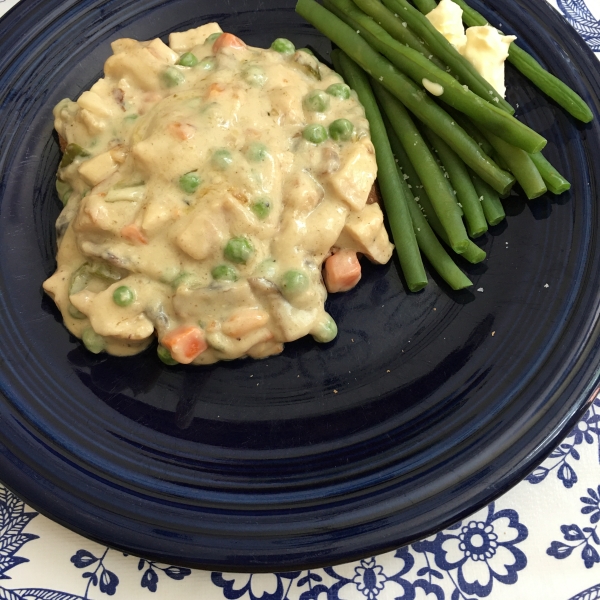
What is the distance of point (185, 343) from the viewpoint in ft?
9.50

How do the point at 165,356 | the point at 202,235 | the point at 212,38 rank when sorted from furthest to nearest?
the point at 212,38
the point at 165,356
the point at 202,235

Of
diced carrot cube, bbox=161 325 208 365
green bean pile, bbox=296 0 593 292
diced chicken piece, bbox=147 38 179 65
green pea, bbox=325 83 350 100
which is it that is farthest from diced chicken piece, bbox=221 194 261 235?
diced chicken piece, bbox=147 38 179 65

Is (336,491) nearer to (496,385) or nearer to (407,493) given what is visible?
(407,493)

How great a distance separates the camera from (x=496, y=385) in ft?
9.60

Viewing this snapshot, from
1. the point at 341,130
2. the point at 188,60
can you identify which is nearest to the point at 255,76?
the point at 188,60

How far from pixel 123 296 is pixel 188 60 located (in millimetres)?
1406

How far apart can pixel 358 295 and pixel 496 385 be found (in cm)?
84

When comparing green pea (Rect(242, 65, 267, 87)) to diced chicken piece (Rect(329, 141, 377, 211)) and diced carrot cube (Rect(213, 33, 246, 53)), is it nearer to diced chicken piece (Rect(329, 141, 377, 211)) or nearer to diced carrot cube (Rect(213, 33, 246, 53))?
A: diced carrot cube (Rect(213, 33, 246, 53))

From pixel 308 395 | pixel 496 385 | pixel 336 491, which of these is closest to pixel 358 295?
pixel 308 395

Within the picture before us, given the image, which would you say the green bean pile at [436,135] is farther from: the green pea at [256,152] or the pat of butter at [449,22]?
the green pea at [256,152]

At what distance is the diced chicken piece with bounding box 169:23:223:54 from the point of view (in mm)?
3547

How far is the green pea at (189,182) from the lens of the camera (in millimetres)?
2934

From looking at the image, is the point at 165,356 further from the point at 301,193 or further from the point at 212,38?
the point at 212,38

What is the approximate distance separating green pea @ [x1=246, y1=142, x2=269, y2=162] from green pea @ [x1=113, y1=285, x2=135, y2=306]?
34.9 inches
